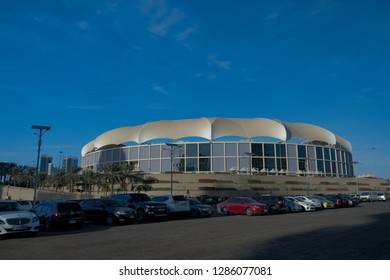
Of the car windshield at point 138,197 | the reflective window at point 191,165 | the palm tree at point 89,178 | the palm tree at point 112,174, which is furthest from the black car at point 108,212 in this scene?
the reflective window at point 191,165

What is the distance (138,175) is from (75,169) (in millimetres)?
20845

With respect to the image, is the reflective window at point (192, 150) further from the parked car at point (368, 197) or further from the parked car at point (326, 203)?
the parked car at point (326, 203)

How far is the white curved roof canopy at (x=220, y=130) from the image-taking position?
103 m

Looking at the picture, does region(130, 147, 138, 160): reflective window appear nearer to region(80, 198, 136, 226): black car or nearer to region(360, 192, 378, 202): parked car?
region(360, 192, 378, 202): parked car

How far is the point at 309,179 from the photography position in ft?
295

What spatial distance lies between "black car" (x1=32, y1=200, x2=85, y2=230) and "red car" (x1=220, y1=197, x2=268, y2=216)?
14498 millimetres

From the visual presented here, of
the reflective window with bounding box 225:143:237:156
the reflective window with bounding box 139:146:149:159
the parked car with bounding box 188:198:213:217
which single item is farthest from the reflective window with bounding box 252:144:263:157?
the parked car with bounding box 188:198:213:217

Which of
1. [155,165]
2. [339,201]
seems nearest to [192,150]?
[155,165]

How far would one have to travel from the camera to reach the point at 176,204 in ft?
89.5

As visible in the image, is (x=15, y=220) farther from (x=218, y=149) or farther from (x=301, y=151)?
(x=301, y=151)

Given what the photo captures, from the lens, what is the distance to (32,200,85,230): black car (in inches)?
741

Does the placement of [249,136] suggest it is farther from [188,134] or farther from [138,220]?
[138,220]

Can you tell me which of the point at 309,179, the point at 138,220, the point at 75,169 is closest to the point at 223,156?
the point at 309,179

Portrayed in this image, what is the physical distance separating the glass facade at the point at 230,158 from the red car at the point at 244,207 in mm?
62466
